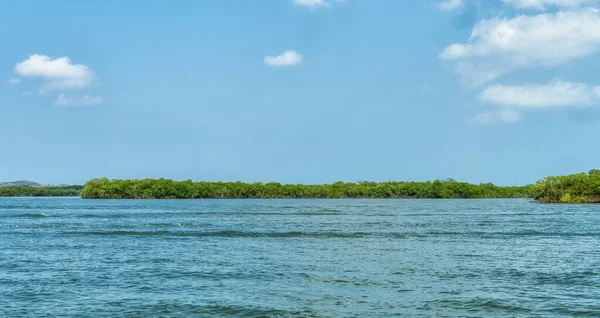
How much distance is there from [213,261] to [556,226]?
1691 inches

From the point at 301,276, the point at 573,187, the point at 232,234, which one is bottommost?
the point at 301,276

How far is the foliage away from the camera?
5571 inches

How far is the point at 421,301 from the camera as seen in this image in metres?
24.4

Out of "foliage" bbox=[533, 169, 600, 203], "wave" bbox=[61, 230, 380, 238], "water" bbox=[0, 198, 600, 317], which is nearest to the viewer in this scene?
"water" bbox=[0, 198, 600, 317]

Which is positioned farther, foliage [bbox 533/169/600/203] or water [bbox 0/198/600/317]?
foliage [bbox 533/169/600/203]

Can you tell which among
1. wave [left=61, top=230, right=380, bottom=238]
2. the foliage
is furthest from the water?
the foliage

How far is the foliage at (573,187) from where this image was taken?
464 ft

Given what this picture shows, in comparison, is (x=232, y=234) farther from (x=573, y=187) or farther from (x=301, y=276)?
(x=573, y=187)

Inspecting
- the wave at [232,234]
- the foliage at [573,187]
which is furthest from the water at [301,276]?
the foliage at [573,187]

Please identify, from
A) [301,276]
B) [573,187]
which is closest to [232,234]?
[301,276]

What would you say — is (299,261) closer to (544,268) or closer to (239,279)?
(239,279)

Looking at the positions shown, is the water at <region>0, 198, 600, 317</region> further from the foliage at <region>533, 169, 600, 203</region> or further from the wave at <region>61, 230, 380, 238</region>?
the foliage at <region>533, 169, 600, 203</region>

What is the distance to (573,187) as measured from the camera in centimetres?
14638

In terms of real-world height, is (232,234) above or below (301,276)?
above
